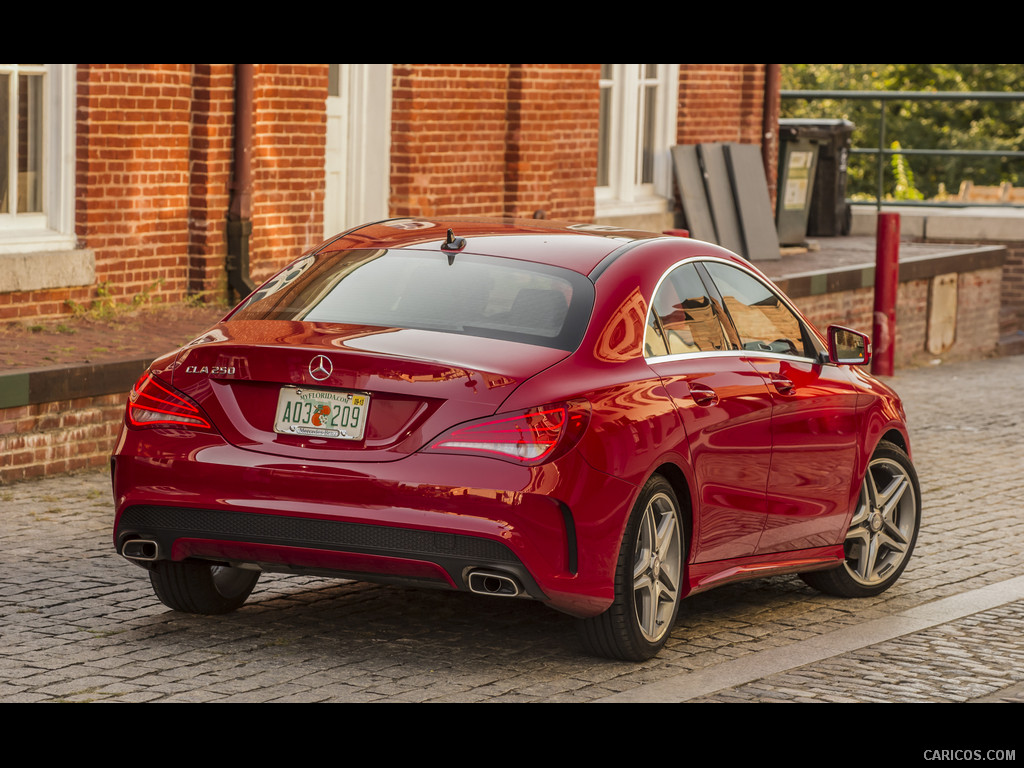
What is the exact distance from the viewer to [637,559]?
→ 6.31 metres

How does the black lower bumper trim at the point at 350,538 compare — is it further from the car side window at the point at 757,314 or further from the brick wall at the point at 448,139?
the brick wall at the point at 448,139

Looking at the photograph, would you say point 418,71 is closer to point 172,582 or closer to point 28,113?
point 28,113

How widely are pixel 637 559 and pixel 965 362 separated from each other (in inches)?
598

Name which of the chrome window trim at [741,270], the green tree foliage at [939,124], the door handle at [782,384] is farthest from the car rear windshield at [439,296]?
the green tree foliage at [939,124]

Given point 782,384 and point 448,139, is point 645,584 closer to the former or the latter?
point 782,384

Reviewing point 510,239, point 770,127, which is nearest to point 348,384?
point 510,239

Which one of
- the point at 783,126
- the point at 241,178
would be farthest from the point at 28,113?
the point at 783,126

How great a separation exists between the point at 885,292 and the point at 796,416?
10.6 m

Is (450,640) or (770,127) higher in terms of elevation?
(770,127)

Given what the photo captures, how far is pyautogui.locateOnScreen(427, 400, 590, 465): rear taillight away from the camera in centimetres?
583

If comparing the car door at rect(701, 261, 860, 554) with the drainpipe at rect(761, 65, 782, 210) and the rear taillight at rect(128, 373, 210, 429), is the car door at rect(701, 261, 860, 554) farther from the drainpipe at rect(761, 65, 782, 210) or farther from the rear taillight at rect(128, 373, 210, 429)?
the drainpipe at rect(761, 65, 782, 210)

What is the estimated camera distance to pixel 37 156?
1183 centimetres

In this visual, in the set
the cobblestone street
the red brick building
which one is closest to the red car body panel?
the cobblestone street

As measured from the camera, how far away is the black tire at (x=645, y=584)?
620 centimetres
